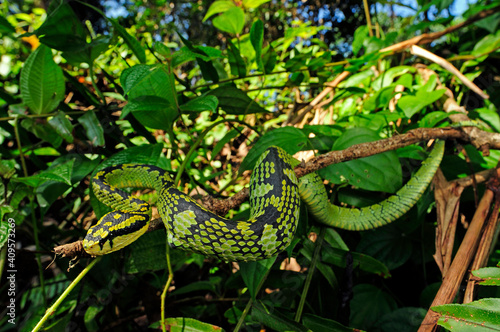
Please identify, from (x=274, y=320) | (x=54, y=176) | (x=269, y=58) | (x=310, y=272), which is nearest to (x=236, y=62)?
(x=269, y=58)

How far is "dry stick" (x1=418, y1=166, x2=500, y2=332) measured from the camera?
991 mm

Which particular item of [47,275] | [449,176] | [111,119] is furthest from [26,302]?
[449,176]

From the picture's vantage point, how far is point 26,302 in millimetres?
1805

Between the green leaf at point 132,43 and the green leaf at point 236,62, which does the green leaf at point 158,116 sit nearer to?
the green leaf at point 132,43

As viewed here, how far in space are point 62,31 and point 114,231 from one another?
0.95 meters

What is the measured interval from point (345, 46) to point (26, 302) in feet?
14.5

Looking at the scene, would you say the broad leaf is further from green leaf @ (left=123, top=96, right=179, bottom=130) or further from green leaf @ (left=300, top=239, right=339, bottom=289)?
green leaf @ (left=300, top=239, right=339, bottom=289)

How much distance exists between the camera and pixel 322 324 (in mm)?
1153

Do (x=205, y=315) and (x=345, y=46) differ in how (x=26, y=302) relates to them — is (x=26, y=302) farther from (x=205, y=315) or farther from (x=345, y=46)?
(x=345, y=46)

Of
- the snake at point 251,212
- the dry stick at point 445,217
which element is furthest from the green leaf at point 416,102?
the dry stick at point 445,217

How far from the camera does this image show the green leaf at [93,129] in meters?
1.47

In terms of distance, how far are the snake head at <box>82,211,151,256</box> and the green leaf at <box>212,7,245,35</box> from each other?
106 centimetres

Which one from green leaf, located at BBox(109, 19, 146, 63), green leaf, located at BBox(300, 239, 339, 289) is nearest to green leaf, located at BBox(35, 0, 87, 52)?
green leaf, located at BBox(109, 19, 146, 63)

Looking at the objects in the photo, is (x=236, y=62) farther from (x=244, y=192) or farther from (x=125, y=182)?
(x=125, y=182)
